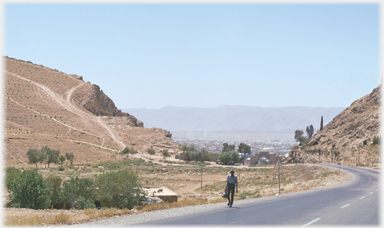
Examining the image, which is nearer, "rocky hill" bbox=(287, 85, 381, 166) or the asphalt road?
the asphalt road

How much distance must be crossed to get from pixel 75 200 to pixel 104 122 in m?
85.7

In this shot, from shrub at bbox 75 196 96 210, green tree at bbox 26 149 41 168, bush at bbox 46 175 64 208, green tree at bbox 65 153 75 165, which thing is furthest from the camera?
green tree at bbox 65 153 75 165

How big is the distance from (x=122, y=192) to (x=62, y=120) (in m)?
76.9

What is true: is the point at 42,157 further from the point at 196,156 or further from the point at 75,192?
the point at 196,156

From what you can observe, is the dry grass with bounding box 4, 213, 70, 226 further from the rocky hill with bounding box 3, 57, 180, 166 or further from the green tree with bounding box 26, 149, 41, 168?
the rocky hill with bounding box 3, 57, 180, 166

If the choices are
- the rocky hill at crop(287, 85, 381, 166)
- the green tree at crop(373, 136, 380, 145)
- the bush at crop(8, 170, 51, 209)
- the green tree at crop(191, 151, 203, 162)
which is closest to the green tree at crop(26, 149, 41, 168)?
the bush at crop(8, 170, 51, 209)

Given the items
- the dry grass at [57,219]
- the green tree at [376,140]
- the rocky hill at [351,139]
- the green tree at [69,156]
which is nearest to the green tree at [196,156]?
the rocky hill at [351,139]

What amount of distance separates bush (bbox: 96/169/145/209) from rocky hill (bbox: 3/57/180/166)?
Answer: 39265 millimetres

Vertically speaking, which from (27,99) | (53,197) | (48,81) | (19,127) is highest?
(48,81)

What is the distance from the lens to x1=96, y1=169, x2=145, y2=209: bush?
17344 millimetres

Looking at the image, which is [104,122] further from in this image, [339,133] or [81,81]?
[339,133]

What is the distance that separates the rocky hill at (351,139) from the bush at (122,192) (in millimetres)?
45815

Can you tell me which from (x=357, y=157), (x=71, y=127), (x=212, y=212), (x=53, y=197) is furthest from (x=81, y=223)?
(x=71, y=127)

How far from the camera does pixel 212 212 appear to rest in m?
13.2
